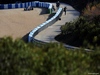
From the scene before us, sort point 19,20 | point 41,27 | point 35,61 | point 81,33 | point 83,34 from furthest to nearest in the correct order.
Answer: point 19,20 → point 41,27 → point 81,33 → point 83,34 → point 35,61

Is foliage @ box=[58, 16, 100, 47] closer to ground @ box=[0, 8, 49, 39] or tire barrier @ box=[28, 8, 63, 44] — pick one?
tire barrier @ box=[28, 8, 63, 44]

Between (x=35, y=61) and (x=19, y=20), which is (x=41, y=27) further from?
(x=35, y=61)

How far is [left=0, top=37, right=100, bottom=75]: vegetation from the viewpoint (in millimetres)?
6848

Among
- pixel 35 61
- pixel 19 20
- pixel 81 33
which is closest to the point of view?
pixel 35 61

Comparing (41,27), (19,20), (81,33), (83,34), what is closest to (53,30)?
(41,27)

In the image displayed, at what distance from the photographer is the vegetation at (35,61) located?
270 inches

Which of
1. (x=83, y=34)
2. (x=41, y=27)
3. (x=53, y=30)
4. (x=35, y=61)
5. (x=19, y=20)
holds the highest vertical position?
(x=35, y=61)

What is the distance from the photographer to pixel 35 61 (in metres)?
7.05

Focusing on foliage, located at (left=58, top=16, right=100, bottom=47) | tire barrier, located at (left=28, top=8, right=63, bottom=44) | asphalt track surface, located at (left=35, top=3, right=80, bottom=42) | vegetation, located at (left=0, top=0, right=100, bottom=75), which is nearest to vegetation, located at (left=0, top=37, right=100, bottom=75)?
vegetation, located at (left=0, top=0, right=100, bottom=75)

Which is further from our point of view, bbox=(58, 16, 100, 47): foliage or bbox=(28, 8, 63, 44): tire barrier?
bbox=(28, 8, 63, 44): tire barrier

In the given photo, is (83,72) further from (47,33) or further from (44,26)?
(44,26)

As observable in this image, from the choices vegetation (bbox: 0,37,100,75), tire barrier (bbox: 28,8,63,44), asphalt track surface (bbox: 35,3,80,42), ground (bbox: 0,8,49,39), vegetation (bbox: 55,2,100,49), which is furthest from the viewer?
ground (bbox: 0,8,49,39)

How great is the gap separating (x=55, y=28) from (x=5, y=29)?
5900mm

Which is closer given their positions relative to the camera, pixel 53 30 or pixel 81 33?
pixel 81 33
